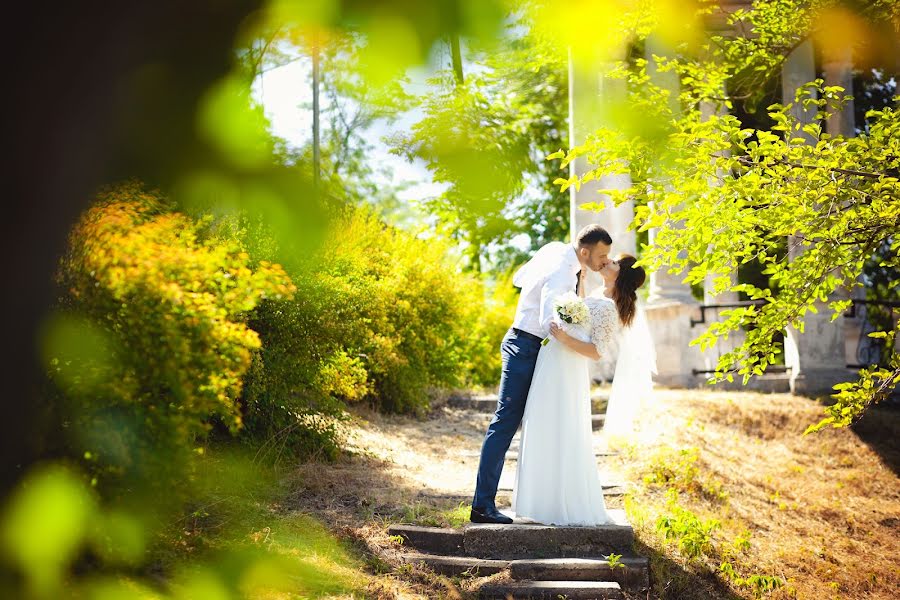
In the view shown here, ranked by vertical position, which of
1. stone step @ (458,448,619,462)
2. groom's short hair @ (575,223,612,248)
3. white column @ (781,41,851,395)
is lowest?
stone step @ (458,448,619,462)

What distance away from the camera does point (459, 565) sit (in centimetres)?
505

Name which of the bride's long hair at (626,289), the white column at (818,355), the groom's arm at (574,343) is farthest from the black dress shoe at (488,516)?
the white column at (818,355)

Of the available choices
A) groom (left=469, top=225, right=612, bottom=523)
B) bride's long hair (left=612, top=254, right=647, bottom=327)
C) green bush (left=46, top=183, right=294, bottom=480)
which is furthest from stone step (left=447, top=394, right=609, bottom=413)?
green bush (left=46, top=183, right=294, bottom=480)

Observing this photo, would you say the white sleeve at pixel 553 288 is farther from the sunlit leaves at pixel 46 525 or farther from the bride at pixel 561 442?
the sunlit leaves at pixel 46 525

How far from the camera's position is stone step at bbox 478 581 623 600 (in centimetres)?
479

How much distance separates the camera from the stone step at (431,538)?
5.29 m

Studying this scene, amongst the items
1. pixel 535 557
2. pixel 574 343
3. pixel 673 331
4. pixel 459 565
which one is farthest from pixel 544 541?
pixel 673 331

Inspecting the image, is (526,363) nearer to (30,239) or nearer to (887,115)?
(887,115)

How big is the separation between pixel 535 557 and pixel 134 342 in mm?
2973

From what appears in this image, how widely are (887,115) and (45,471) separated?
534 cm

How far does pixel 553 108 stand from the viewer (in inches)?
733

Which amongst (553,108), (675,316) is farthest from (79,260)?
(553,108)

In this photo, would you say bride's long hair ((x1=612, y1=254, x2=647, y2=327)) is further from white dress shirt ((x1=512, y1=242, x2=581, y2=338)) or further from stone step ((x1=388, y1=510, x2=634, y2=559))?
stone step ((x1=388, y1=510, x2=634, y2=559))

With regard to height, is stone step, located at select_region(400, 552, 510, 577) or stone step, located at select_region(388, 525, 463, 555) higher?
stone step, located at select_region(388, 525, 463, 555)
